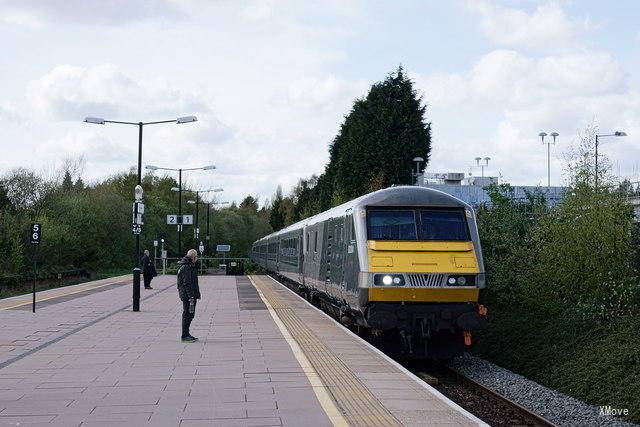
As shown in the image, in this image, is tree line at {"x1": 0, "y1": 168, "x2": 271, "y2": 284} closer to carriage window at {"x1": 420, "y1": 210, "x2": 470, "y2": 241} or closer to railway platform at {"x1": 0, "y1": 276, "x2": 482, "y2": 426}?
railway platform at {"x1": 0, "y1": 276, "x2": 482, "y2": 426}

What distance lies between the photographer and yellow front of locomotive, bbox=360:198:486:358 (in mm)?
15484

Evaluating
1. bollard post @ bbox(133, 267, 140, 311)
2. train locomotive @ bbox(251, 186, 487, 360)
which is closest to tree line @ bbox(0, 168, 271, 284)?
bollard post @ bbox(133, 267, 140, 311)

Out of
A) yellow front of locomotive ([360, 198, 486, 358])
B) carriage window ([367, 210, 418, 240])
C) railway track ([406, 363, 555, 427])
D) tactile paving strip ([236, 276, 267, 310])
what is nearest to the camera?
railway track ([406, 363, 555, 427])

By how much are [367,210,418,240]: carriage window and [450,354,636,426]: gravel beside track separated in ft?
9.29

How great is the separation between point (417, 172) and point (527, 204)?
3280 centimetres

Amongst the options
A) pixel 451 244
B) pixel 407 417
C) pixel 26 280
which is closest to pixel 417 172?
pixel 26 280

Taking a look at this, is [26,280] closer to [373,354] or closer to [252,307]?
[252,307]

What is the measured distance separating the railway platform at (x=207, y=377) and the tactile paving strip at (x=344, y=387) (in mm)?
14

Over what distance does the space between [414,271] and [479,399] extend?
2.70 metres

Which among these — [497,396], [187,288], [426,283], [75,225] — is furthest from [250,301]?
[75,225]

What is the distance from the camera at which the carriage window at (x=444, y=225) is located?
53.9 feet

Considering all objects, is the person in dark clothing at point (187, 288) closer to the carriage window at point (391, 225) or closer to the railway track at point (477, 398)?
the carriage window at point (391, 225)

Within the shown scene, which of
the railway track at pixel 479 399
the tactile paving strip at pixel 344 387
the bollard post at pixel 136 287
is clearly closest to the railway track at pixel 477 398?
the railway track at pixel 479 399

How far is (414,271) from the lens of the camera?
15.6 metres
